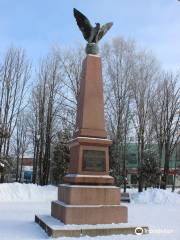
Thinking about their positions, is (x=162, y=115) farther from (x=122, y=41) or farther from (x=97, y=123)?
(x=97, y=123)

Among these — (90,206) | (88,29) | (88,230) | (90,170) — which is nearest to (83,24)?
(88,29)

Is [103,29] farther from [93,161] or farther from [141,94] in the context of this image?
[141,94]

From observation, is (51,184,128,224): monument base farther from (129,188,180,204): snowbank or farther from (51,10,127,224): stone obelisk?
(129,188,180,204): snowbank

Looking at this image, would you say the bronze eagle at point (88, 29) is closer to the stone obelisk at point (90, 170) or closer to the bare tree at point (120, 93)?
the stone obelisk at point (90, 170)

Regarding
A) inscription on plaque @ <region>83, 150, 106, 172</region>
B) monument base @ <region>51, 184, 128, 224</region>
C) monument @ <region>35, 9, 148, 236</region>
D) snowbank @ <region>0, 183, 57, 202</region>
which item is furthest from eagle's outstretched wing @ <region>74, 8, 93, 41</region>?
snowbank @ <region>0, 183, 57, 202</region>

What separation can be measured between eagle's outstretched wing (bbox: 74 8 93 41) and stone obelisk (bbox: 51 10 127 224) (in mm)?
505

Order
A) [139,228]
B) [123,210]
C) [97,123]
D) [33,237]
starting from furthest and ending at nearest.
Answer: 1. [97,123]
2. [123,210]
3. [139,228]
4. [33,237]

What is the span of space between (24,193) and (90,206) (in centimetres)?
1314

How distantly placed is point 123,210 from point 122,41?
74.2 ft

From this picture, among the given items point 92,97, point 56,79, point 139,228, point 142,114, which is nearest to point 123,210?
point 139,228

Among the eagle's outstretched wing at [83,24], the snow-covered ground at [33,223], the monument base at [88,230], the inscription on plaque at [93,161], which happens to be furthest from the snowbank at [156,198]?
the eagle's outstretched wing at [83,24]

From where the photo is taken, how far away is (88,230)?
958cm

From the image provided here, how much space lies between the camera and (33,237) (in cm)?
927

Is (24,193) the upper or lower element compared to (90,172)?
lower
